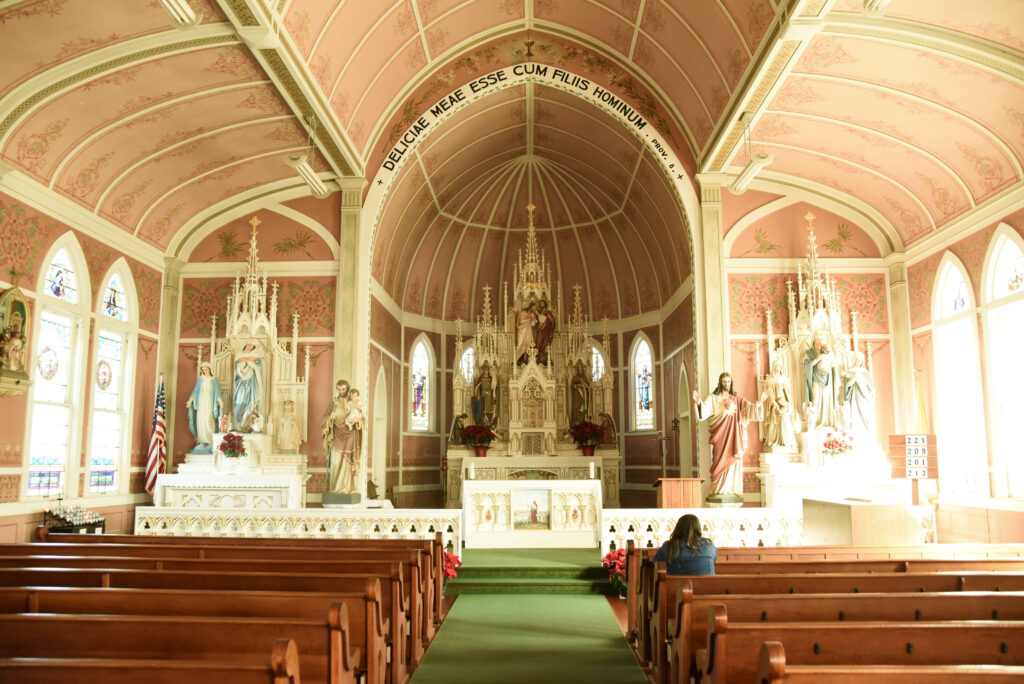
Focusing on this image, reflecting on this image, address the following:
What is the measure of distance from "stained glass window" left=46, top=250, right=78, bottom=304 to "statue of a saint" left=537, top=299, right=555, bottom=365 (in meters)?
10.6

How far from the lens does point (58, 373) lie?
12.5 metres

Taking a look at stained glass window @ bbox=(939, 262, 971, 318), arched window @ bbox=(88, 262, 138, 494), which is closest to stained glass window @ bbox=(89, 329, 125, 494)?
arched window @ bbox=(88, 262, 138, 494)

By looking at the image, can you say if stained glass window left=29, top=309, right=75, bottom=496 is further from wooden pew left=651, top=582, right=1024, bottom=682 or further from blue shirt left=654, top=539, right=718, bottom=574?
wooden pew left=651, top=582, right=1024, bottom=682

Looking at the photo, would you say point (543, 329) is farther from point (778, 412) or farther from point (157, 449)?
point (157, 449)

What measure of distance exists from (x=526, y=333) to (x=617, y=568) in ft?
33.5

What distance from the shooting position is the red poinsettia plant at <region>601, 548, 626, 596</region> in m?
10.5

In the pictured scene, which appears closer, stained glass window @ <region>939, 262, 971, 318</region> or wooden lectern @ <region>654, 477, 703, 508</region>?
wooden lectern @ <region>654, 477, 703, 508</region>

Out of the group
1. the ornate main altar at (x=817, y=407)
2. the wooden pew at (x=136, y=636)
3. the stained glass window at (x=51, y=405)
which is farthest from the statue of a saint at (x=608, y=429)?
the wooden pew at (x=136, y=636)

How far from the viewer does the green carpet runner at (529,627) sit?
6.74m

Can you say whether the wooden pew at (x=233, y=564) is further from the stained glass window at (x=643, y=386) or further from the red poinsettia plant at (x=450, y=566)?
the stained glass window at (x=643, y=386)

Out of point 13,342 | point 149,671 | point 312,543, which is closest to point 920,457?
point 312,543

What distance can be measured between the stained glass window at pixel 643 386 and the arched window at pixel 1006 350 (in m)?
9.30

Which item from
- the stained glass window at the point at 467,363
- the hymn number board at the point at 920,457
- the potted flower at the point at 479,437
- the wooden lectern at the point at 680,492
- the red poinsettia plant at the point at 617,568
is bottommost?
the red poinsettia plant at the point at 617,568

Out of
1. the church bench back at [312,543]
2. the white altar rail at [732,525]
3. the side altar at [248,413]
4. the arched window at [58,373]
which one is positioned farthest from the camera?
the side altar at [248,413]
